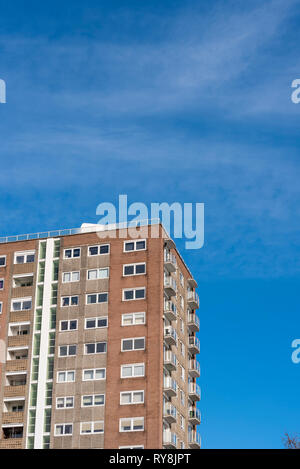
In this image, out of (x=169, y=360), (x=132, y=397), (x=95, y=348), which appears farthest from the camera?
(x=95, y=348)

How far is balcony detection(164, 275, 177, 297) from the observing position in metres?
105

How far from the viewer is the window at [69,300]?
105 metres

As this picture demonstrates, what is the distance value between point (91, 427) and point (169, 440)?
9154 millimetres

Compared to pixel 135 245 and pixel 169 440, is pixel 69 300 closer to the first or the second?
pixel 135 245

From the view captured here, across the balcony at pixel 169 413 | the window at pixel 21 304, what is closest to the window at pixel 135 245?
the window at pixel 21 304

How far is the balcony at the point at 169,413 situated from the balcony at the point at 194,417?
30.4ft

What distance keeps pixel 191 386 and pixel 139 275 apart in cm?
1856

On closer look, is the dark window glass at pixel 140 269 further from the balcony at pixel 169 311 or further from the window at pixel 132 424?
the window at pixel 132 424

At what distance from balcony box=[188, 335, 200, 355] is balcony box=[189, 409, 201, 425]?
789 centimetres

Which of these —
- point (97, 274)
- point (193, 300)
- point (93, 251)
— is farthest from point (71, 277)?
point (193, 300)

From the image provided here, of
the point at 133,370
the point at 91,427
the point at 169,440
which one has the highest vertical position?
the point at 133,370

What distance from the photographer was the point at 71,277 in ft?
352

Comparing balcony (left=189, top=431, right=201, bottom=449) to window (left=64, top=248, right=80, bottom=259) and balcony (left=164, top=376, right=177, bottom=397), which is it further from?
window (left=64, top=248, right=80, bottom=259)
